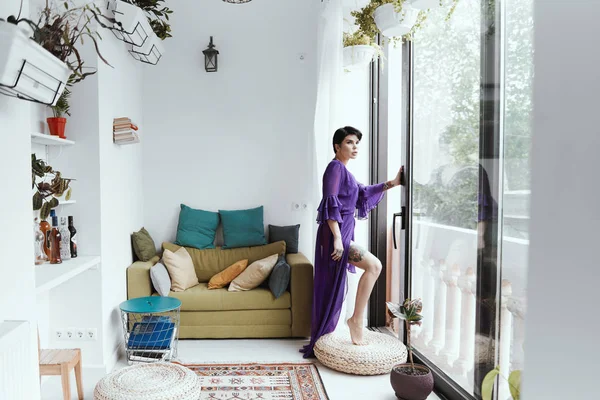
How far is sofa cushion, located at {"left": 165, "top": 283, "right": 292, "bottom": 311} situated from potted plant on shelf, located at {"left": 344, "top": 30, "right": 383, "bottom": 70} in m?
1.91

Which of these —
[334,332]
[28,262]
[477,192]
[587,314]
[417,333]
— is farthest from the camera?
[334,332]

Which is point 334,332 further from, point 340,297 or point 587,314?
point 587,314

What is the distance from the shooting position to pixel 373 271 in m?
3.07

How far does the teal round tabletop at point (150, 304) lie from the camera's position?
311 centimetres

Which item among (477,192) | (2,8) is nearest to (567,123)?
(477,192)

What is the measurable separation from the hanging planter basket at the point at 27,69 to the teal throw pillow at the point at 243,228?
2.57 metres

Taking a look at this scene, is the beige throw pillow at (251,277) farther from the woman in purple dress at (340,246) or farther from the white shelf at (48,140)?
the white shelf at (48,140)

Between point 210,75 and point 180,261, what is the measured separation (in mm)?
1860

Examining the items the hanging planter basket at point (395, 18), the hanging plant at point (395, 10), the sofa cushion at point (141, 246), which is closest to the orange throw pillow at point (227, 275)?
the sofa cushion at point (141, 246)

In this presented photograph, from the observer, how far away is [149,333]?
321 cm

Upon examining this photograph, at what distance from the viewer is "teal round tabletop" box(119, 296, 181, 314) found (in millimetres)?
3113

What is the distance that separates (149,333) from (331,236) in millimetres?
1472

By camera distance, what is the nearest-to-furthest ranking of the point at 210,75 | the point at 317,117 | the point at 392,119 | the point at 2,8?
1. the point at 2,8
2. the point at 317,117
3. the point at 392,119
4. the point at 210,75

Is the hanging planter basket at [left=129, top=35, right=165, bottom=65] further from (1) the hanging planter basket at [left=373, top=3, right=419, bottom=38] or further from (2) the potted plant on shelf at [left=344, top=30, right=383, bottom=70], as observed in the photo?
(1) the hanging planter basket at [left=373, top=3, right=419, bottom=38]
